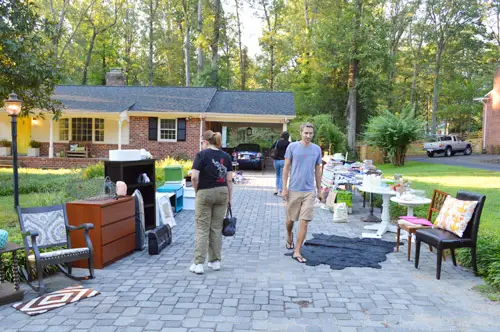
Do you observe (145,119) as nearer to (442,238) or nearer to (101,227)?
(101,227)

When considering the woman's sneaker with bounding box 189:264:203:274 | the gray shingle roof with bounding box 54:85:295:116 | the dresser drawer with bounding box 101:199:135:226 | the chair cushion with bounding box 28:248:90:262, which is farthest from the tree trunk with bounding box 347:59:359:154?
the chair cushion with bounding box 28:248:90:262

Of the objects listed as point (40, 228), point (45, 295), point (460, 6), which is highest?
point (460, 6)

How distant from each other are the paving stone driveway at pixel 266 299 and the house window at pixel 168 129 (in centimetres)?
1524

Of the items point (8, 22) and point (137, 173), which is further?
point (8, 22)

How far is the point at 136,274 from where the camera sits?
5.14 m

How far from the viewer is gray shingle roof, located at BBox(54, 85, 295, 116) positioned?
2062cm

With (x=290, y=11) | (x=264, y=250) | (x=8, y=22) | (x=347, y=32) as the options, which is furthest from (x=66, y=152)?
Answer: (x=290, y=11)

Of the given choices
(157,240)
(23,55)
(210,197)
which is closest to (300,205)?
(210,197)

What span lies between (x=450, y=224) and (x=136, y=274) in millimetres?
4176

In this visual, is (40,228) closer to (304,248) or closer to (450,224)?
(304,248)

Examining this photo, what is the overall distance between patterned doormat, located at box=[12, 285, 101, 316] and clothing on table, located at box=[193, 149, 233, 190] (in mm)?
1758

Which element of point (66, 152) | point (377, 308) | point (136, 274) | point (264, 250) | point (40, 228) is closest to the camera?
point (377, 308)

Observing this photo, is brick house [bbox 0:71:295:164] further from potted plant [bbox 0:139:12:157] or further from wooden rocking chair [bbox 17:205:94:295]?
wooden rocking chair [bbox 17:205:94:295]

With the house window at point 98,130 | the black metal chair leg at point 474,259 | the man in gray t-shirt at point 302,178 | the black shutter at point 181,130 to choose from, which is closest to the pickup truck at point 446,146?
the black shutter at point 181,130
